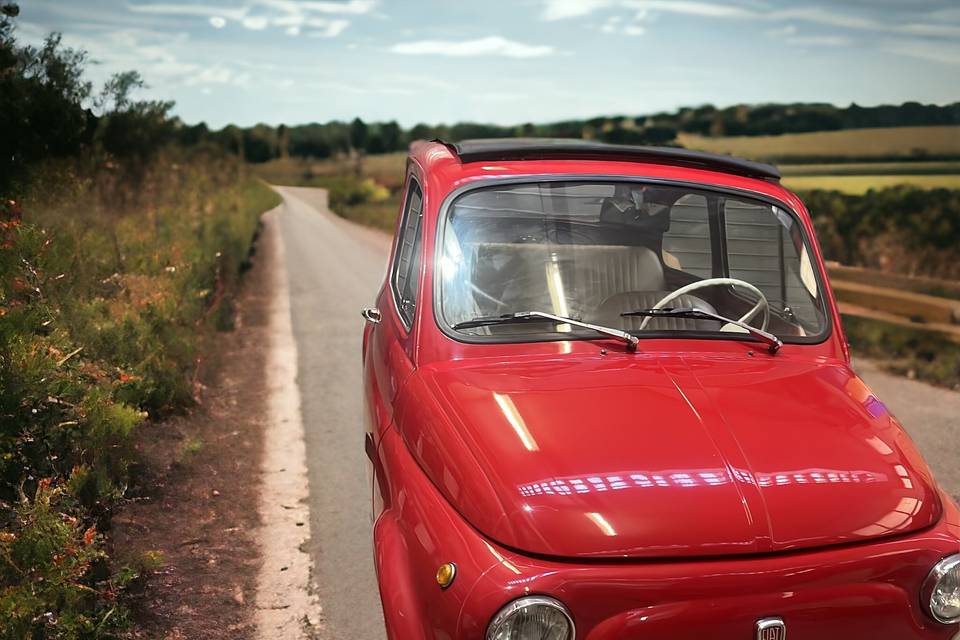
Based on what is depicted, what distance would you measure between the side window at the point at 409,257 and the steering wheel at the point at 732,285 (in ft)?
3.22

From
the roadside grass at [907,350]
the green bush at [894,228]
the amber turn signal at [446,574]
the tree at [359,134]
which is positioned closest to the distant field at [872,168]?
the green bush at [894,228]

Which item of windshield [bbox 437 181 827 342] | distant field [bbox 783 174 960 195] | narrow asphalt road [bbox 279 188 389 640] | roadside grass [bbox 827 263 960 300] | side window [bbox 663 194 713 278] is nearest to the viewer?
windshield [bbox 437 181 827 342]

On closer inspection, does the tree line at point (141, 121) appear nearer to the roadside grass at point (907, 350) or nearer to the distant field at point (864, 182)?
the distant field at point (864, 182)

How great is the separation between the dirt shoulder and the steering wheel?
2.25 m

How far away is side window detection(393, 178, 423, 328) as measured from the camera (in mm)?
4062

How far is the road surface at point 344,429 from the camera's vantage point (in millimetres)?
4602

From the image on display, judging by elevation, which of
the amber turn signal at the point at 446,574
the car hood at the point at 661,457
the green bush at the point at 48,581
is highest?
the car hood at the point at 661,457

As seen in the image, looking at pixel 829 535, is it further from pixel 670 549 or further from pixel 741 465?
pixel 670 549

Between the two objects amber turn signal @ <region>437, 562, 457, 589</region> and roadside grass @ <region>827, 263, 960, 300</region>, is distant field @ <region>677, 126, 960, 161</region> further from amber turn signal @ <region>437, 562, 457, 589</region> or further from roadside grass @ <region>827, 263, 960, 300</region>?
amber turn signal @ <region>437, 562, 457, 589</region>

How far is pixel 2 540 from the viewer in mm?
3639

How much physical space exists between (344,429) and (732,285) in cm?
415

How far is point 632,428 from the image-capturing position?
286cm

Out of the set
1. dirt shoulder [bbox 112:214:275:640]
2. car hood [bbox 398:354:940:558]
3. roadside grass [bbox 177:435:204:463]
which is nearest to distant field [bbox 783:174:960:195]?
dirt shoulder [bbox 112:214:275:640]

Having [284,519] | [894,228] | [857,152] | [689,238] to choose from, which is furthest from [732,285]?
[857,152]
